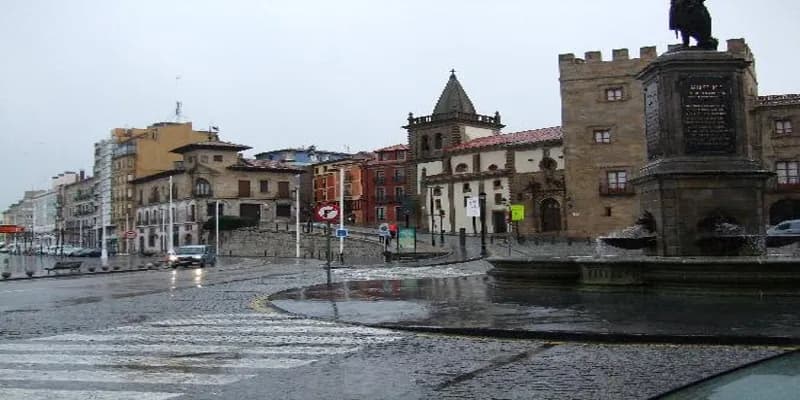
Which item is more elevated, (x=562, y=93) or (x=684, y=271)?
(x=562, y=93)

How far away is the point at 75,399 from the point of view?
6418 millimetres

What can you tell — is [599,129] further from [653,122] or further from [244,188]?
[653,122]

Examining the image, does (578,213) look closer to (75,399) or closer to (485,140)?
(485,140)

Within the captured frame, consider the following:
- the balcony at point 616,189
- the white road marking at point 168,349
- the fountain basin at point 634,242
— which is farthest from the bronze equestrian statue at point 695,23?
the balcony at point 616,189

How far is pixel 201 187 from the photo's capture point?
84125 millimetres

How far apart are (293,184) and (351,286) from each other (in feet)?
241

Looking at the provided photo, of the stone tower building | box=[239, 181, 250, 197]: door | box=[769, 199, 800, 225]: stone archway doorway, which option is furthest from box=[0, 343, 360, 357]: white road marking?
box=[239, 181, 250, 197]: door

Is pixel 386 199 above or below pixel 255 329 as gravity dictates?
above

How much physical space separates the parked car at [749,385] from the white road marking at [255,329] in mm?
5141

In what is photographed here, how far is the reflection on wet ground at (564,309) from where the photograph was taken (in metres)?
9.20

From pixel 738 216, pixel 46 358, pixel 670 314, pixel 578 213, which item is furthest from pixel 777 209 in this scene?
pixel 46 358

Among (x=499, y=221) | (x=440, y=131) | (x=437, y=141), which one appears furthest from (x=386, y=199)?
(x=499, y=221)

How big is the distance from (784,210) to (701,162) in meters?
46.6

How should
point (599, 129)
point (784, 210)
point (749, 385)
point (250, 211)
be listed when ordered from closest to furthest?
point (749, 385)
point (784, 210)
point (599, 129)
point (250, 211)
